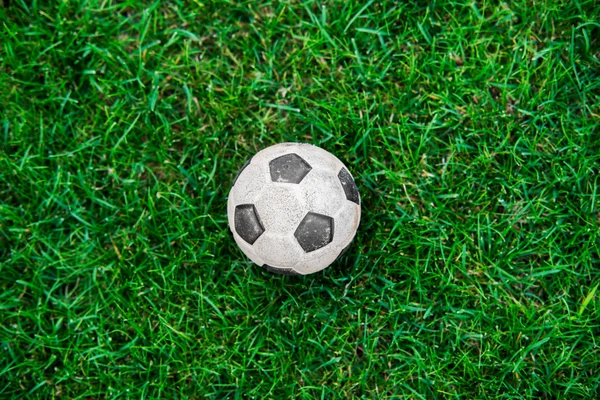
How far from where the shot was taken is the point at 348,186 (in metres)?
2.69

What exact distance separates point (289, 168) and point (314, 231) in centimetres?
34

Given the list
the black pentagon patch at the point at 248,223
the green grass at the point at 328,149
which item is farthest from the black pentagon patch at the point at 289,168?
the green grass at the point at 328,149

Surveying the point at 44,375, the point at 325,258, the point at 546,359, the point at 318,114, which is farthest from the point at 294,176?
the point at 44,375

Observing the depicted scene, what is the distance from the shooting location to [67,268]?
3240 millimetres

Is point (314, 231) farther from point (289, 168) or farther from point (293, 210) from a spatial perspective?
point (289, 168)

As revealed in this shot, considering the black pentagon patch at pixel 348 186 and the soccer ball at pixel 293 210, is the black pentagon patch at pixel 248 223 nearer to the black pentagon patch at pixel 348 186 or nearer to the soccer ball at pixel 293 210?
the soccer ball at pixel 293 210

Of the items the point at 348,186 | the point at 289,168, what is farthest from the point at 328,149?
the point at 289,168

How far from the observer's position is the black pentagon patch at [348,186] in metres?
2.66

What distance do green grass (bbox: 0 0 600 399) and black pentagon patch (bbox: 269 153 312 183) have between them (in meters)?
0.62

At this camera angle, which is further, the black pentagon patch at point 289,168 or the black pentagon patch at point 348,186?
the black pentagon patch at point 348,186

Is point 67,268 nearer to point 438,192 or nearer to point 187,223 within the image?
point 187,223

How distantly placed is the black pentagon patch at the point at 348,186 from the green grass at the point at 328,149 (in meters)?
0.43

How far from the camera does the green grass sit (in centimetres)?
306

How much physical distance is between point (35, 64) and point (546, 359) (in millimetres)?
3713
